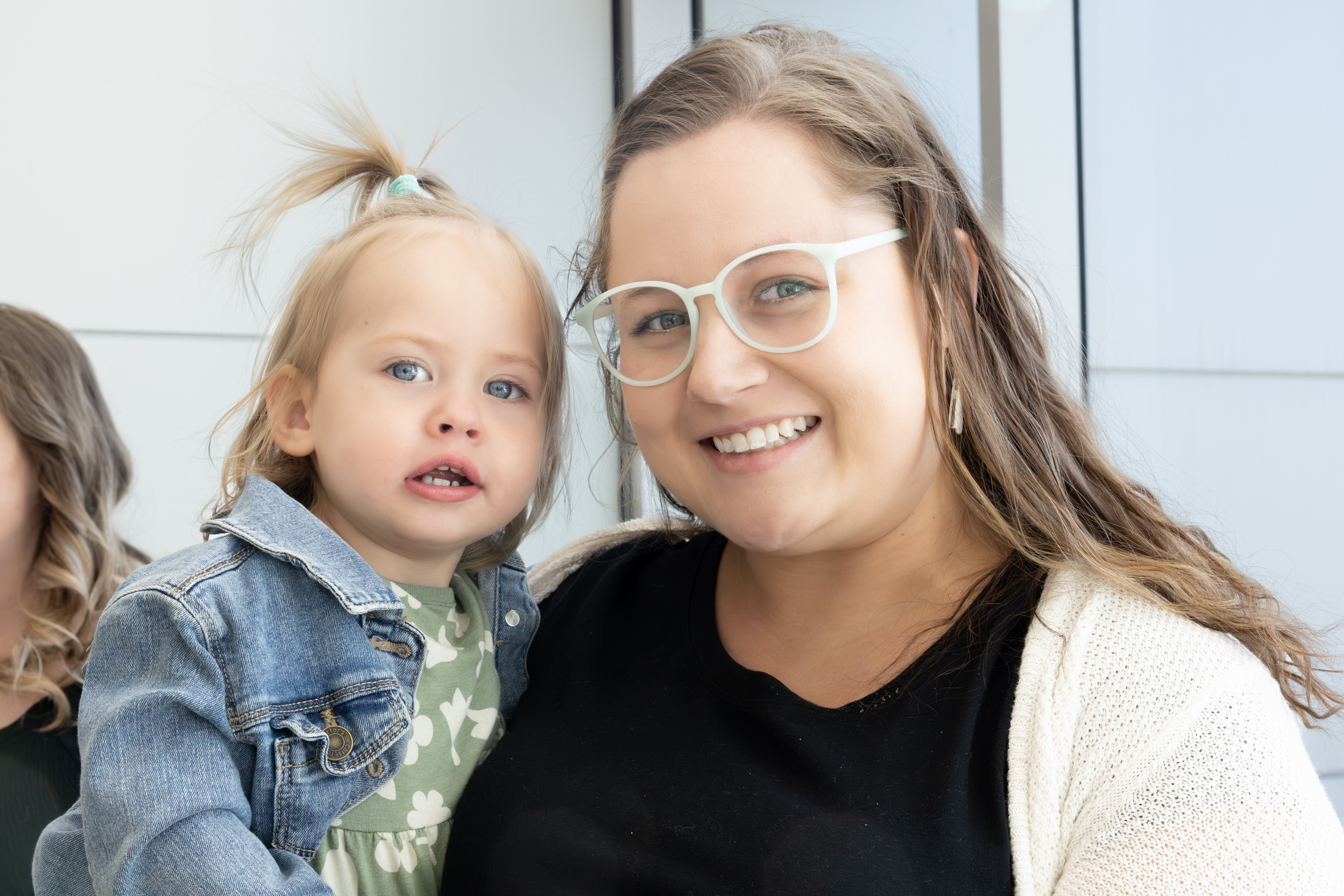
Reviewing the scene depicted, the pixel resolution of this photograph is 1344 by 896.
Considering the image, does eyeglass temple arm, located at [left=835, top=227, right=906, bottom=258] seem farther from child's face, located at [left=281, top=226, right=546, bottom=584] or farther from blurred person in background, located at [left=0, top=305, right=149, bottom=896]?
blurred person in background, located at [left=0, top=305, right=149, bottom=896]

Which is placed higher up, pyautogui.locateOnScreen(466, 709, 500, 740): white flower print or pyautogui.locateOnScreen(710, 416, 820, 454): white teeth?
pyautogui.locateOnScreen(710, 416, 820, 454): white teeth

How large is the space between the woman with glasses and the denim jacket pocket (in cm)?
12

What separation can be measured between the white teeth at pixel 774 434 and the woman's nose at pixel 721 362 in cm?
4

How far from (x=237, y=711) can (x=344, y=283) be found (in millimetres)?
566

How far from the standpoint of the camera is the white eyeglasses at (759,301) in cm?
101

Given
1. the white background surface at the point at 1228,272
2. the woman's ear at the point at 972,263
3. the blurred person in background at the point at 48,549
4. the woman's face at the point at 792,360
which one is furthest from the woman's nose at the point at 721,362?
the blurred person in background at the point at 48,549

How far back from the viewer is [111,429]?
2.16m

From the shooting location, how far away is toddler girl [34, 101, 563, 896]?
1.03 metres

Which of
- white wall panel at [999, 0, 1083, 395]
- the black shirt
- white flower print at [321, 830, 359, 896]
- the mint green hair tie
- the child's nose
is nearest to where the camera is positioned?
the black shirt

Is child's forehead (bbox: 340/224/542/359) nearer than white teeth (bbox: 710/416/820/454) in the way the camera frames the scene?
No

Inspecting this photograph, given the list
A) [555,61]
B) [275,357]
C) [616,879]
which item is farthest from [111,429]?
[555,61]

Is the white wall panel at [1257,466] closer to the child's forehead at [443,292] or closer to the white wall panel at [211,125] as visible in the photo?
the child's forehead at [443,292]

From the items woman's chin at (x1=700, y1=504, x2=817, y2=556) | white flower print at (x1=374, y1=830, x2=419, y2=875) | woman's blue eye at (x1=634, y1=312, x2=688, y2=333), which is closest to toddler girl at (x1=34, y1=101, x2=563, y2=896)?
white flower print at (x1=374, y1=830, x2=419, y2=875)

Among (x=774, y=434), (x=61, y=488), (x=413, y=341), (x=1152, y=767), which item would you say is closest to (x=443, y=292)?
(x=413, y=341)
